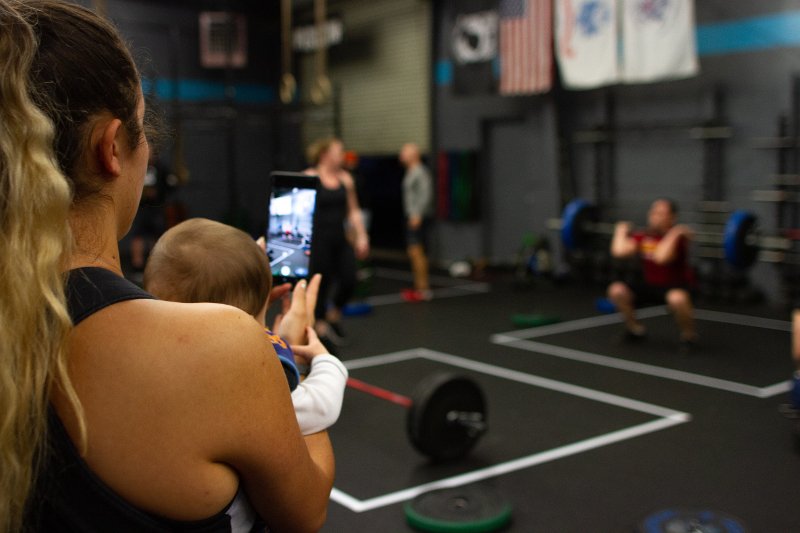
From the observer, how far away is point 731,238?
662cm

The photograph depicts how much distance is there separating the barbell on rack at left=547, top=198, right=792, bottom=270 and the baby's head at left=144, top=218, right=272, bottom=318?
6.05m

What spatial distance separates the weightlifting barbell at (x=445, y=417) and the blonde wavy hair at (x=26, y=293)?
9.73 ft

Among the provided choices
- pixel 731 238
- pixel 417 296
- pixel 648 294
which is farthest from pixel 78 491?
pixel 417 296

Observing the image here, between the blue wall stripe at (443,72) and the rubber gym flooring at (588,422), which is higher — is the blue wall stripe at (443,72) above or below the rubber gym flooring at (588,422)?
above

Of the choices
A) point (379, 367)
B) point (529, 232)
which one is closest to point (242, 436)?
point (379, 367)

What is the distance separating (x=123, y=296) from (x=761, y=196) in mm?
7970

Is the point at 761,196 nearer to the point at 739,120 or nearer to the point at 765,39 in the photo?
the point at 739,120

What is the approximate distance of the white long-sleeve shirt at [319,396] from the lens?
1222 mm

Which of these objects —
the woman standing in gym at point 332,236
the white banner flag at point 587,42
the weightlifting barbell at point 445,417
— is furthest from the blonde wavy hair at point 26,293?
the white banner flag at point 587,42

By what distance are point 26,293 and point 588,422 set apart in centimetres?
392

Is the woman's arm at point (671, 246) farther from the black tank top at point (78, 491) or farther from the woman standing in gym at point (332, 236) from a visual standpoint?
the black tank top at point (78, 491)

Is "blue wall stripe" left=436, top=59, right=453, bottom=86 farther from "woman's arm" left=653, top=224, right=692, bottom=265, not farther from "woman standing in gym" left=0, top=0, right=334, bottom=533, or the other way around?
"woman standing in gym" left=0, top=0, right=334, bottom=533

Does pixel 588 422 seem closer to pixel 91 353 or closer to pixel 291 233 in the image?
pixel 291 233

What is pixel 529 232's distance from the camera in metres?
10.4
